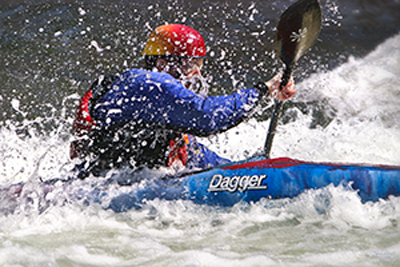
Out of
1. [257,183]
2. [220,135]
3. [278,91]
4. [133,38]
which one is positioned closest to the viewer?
[257,183]

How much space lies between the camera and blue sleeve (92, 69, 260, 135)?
235cm

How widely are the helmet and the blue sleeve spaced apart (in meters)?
0.26

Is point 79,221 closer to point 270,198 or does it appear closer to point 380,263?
point 270,198

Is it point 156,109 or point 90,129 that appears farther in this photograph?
point 90,129

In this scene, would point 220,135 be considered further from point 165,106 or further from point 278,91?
point 165,106

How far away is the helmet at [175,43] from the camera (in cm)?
261

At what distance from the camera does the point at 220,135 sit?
5.20m

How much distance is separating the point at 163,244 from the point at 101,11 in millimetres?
6746

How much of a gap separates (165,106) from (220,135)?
287cm

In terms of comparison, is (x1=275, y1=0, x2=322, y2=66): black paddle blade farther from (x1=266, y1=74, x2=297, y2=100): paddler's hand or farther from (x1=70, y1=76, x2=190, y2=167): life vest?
(x1=70, y1=76, x2=190, y2=167): life vest

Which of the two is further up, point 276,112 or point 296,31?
point 296,31

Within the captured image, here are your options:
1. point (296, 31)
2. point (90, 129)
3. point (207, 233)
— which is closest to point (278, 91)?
point (296, 31)

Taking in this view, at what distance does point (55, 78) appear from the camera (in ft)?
21.9

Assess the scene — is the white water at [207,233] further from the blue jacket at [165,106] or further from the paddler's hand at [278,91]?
the paddler's hand at [278,91]
